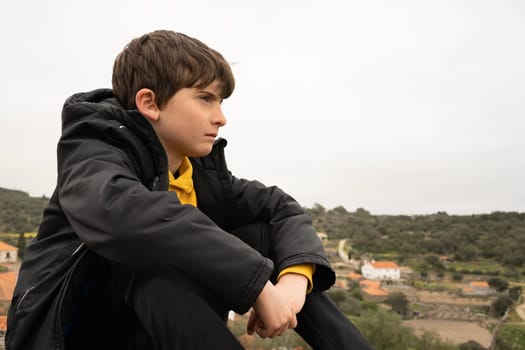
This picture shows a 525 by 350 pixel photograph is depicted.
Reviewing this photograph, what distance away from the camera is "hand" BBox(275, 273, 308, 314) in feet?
4.17

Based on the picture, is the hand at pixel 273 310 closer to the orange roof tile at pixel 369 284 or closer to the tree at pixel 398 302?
the tree at pixel 398 302

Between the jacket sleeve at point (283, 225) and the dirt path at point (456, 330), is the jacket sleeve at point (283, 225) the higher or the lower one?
the higher one

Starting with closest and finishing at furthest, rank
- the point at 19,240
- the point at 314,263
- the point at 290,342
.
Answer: the point at 314,263, the point at 290,342, the point at 19,240

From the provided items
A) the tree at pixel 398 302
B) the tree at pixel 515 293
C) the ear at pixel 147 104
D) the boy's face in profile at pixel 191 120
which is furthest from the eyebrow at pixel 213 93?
the tree at pixel 515 293

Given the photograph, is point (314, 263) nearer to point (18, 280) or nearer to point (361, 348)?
point (361, 348)

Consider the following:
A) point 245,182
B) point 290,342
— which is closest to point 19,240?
point 290,342

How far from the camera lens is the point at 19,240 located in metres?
29.7

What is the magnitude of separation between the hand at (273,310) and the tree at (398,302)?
92.6ft

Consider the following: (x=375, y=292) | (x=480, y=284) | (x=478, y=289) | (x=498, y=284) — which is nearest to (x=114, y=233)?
(x=375, y=292)

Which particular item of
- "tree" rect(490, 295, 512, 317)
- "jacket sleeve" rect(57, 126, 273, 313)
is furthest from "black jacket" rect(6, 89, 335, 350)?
"tree" rect(490, 295, 512, 317)

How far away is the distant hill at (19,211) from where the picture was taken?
33.1 meters

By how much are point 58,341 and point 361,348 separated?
31.7 inches

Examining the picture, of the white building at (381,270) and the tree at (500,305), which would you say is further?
the white building at (381,270)

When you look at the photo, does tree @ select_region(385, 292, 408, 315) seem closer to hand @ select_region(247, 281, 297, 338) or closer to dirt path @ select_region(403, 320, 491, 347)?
dirt path @ select_region(403, 320, 491, 347)
